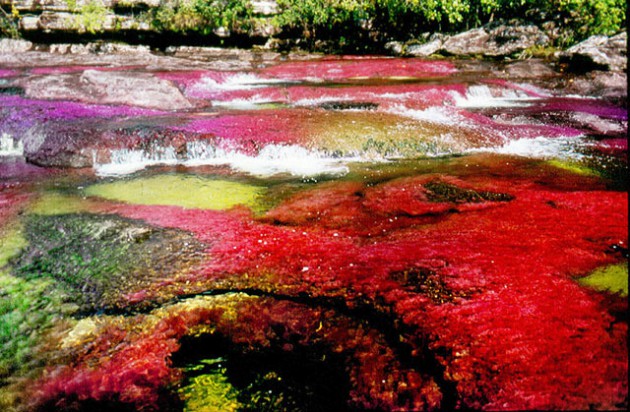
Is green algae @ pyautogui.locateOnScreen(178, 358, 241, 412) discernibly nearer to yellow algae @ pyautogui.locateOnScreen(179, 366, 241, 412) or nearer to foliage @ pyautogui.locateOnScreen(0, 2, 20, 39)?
yellow algae @ pyautogui.locateOnScreen(179, 366, 241, 412)

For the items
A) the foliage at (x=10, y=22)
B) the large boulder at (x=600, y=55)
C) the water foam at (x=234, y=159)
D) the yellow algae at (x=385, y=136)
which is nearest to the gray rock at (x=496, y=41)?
the large boulder at (x=600, y=55)

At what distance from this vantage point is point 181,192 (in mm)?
11891

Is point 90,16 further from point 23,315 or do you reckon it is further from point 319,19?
point 23,315

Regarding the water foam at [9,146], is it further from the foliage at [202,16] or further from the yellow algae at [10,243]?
the foliage at [202,16]

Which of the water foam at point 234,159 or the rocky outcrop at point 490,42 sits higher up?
the rocky outcrop at point 490,42

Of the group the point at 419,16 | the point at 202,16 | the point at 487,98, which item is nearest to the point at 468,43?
the point at 419,16

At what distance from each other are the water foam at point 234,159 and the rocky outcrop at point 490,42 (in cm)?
3407

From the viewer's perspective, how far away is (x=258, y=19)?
51844 mm

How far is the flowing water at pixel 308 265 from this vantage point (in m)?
4.78

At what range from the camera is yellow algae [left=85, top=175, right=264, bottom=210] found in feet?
36.2

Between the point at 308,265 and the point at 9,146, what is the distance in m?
15.8

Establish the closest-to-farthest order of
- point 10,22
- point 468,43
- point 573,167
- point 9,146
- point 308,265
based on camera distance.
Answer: point 308,265
point 573,167
point 9,146
point 468,43
point 10,22

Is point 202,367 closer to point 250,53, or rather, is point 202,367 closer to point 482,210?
point 482,210

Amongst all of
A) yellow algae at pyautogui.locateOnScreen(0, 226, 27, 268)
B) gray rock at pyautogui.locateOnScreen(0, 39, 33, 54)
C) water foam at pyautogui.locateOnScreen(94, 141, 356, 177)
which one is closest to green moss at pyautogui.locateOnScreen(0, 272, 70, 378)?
yellow algae at pyautogui.locateOnScreen(0, 226, 27, 268)
